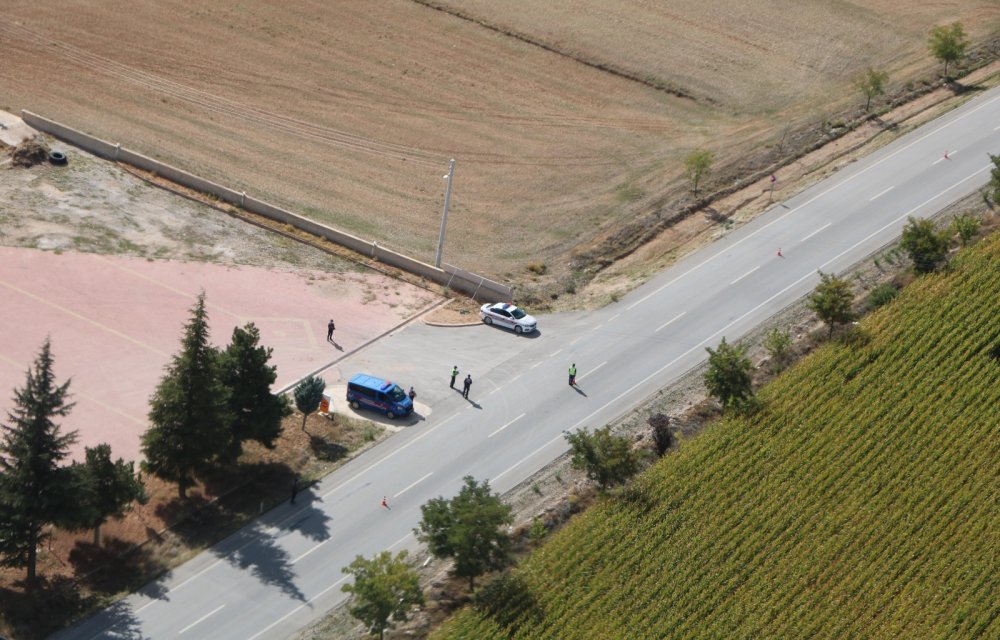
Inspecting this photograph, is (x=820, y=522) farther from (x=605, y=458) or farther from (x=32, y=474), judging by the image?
(x=32, y=474)

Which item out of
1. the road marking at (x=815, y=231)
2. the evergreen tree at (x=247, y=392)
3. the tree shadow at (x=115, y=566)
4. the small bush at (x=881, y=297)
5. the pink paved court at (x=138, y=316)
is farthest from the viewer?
the road marking at (x=815, y=231)

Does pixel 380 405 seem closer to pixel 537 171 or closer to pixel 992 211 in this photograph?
pixel 537 171

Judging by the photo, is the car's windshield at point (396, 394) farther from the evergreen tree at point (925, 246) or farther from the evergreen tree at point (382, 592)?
the evergreen tree at point (925, 246)

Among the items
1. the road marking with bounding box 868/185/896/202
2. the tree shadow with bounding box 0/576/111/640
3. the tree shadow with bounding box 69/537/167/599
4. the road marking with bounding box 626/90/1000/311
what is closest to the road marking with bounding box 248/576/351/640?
the tree shadow with bounding box 69/537/167/599


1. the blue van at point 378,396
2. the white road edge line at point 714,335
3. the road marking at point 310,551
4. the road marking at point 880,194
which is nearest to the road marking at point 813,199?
the road marking at point 880,194

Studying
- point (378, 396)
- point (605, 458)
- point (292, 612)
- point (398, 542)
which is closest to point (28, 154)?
point (378, 396)

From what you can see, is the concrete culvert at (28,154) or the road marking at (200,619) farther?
the concrete culvert at (28,154)
